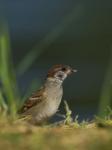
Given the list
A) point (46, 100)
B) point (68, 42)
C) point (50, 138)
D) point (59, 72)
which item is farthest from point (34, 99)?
point (68, 42)

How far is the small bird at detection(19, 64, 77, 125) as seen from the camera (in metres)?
8.78

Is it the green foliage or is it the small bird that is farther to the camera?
the small bird

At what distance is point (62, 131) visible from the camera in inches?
271

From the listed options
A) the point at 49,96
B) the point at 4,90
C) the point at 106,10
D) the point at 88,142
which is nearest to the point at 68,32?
the point at 106,10

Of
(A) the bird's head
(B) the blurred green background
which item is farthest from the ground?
(B) the blurred green background

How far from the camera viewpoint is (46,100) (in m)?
9.13

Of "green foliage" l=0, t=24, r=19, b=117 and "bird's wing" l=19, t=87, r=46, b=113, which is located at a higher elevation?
"green foliage" l=0, t=24, r=19, b=117

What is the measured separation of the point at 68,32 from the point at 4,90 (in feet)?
45.6

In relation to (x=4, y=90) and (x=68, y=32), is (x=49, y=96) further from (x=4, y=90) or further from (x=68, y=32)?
(x=68, y=32)

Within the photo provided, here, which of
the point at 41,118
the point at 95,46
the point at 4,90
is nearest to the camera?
the point at 4,90

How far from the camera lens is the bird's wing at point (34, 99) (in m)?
8.95

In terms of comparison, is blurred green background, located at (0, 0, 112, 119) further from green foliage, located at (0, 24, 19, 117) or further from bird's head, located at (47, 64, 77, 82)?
green foliage, located at (0, 24, 19, 117)

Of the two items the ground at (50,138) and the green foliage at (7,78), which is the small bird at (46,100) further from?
the ground at (50,138)

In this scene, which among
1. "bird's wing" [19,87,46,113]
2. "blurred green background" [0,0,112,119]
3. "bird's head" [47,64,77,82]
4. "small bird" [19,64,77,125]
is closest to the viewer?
"small bird" [19,64,77,125]
